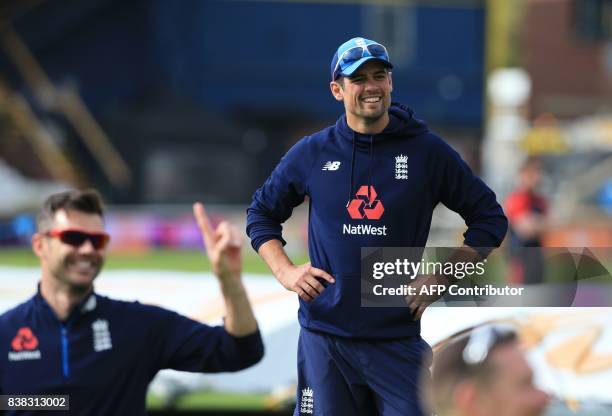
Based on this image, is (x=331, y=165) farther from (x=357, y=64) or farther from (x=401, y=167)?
(x=357, y=64)

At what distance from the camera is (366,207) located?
346cm

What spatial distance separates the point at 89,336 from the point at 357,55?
1.31 metres

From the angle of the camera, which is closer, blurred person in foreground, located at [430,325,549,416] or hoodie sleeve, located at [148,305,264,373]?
blurred person in foreground, located at [430,325,549,416]

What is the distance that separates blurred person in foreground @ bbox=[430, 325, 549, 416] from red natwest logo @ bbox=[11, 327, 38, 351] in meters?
2.08

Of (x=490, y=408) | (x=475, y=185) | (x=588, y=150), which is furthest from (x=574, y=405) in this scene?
(x=588, y=150)

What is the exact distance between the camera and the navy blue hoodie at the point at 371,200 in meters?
3.44

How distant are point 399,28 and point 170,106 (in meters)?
6.86

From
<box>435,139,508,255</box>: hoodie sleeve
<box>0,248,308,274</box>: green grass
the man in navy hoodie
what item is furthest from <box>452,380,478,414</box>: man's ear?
<box>0,248,308,274</box>: green grass

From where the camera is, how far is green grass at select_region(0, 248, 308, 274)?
16.0 meters

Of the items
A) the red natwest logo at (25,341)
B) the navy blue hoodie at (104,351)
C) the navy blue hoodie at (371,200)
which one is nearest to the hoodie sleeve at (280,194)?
the navy blue hoodie at (371,200)

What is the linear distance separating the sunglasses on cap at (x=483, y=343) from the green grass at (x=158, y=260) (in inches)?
517

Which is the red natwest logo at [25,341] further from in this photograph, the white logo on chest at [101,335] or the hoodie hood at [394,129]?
the hoodie hood at [394,129]

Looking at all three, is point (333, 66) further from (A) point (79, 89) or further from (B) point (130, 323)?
(A) point (79, 89)

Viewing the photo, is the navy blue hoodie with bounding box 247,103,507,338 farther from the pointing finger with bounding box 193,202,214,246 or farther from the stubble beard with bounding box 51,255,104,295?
the stubble beard with bounding box 51,255,104,295
